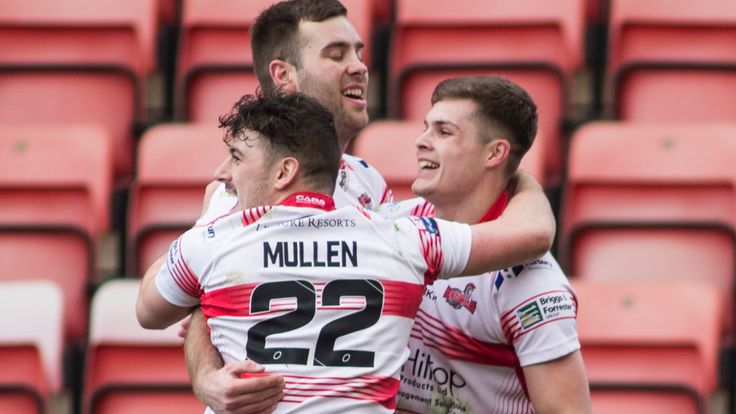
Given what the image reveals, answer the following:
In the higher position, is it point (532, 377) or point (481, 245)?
point (481, 245)

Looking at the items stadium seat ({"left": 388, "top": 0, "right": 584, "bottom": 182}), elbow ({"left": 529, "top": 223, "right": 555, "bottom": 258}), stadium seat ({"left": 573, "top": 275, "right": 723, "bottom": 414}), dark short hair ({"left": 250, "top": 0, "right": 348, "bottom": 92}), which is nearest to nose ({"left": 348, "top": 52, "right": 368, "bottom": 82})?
dark short hair ({"left": 250, "top": 0, "right": 348, "bottom": 92})

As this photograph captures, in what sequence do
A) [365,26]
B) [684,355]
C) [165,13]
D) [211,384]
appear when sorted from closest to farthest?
[211,384], [684,355], [365,26], [165,13]

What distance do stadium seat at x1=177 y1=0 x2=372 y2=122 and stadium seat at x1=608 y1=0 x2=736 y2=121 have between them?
3.31ft

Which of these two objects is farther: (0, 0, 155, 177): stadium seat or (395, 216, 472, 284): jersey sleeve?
(0, 0, 155, 177): stadium seat

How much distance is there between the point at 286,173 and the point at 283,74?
89 cm

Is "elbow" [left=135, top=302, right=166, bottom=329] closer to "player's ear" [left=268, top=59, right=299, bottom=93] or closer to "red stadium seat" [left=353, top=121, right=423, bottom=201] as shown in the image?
"player's ear" [left=268, top=59, right=299, bottom=93]

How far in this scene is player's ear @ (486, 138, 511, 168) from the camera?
387 cm

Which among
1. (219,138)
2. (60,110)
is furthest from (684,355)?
(60,110)

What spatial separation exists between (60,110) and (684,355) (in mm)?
2746

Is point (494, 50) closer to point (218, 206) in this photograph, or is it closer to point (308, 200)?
point (218, 206)

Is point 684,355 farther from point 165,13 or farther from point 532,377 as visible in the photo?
point 165,13

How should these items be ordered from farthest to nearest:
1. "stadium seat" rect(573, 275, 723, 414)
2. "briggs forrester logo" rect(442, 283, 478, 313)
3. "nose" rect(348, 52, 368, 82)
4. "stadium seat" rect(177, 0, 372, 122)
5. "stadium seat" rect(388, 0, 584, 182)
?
"stadium seat" rect(177, 0, 372, 122), "stadium seat" rect(388, 0, 584, 182), "stadium seat" rect(573, 275, 723, 414), "nose" rect(348, 52, 368, 82), "briggs forrester logo" rect(442, 283, 478, 313)

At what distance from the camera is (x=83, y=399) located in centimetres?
546

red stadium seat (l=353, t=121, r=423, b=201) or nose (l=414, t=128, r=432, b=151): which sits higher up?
red stadium seat (l=353, t=121, r=423, b=201)
